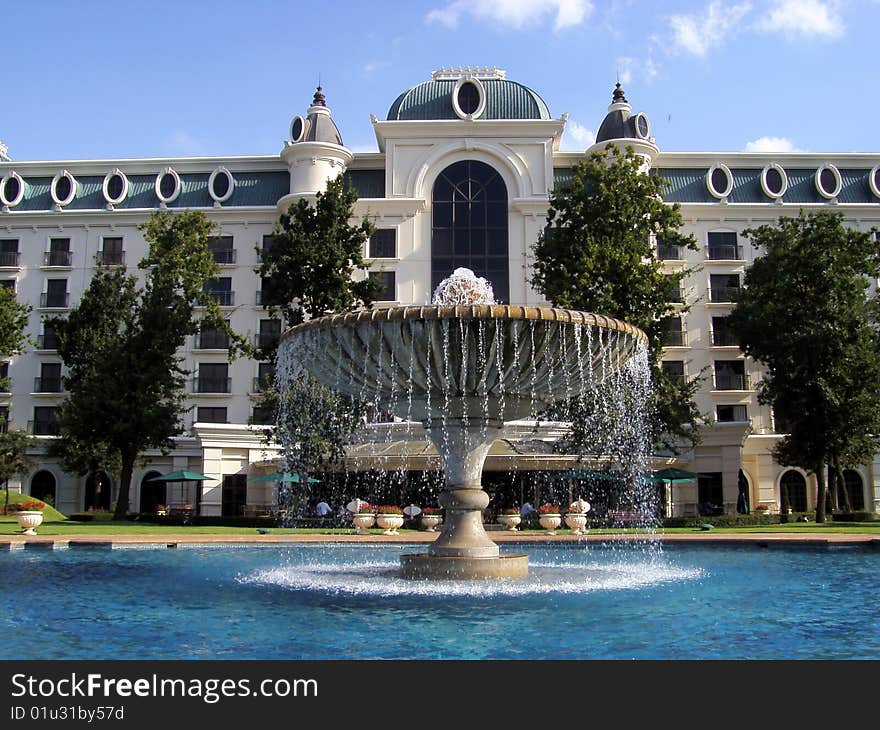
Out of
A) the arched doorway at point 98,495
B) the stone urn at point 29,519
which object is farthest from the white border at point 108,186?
the stone urn at point 29,519

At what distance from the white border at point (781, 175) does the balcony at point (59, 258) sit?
39209 millimetres

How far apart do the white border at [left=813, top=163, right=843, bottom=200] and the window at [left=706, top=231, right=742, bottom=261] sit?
548 cm

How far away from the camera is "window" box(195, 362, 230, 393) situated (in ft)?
152

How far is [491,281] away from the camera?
146 feet

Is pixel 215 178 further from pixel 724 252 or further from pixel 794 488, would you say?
pixel 794 488

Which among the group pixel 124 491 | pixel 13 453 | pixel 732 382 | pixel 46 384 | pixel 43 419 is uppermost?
pixel 46 384

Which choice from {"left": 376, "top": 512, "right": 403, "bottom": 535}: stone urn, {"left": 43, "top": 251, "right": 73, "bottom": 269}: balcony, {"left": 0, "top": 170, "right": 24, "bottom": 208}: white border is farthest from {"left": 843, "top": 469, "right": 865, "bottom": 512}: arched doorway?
{"left": 0, "top": 170, "right": 24, "bottom": 208}: white border

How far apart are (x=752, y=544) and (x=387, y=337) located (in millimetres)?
10974

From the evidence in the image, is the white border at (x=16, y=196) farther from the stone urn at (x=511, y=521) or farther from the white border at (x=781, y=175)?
the white border at (x=781, y=175)

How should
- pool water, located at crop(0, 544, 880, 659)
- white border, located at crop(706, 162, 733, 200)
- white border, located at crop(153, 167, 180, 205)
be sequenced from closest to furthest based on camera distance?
pool water, located at crop(0, 544, 880, 659) < white border, located at crop(706, 162, 733, 200) < white border, located at crop(153, 167, 180, 205)

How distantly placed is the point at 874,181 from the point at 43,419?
159ft

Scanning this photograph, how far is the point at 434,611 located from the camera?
346 inches

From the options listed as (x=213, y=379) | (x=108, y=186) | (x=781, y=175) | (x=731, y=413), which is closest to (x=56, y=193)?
(x=108, y=186)

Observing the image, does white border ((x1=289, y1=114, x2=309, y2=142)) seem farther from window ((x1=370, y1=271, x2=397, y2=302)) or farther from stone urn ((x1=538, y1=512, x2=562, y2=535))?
stone urn ((x1=538, y1=512, x2=562, y2=535))
